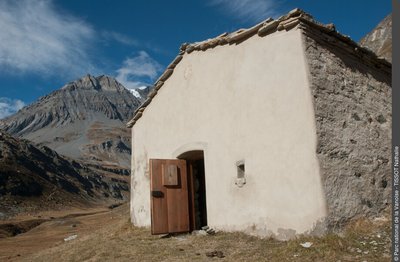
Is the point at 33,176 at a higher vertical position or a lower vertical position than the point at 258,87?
lower

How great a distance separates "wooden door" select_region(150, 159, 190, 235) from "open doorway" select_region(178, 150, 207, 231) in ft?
0.89

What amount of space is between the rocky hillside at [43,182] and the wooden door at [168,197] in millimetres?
30586

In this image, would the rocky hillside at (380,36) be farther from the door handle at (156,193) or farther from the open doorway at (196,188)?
the door handle at (156,193)

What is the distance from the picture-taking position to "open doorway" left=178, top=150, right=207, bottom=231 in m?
10.2

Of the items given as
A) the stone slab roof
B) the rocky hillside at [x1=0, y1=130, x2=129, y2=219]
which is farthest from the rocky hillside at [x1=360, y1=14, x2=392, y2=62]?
the stone slab roof

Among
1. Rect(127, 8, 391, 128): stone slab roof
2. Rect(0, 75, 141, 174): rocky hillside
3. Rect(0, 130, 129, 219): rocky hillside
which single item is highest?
Rect(0, 75, 141, 174): rocky hillside

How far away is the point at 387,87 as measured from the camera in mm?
9508

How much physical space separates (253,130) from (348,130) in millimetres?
1874

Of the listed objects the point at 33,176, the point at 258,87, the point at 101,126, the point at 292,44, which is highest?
the point at 101,126

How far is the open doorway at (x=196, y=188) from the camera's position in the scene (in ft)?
33.6

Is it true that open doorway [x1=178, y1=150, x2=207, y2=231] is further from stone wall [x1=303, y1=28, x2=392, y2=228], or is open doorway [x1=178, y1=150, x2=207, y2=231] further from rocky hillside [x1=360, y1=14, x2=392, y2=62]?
rocky hillside [x1=360, y1=14, x2=392, y2=62]

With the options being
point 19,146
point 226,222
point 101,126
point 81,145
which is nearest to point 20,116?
point 101,126

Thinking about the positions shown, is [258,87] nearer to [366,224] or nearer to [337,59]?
[337,59]

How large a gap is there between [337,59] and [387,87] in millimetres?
2067
